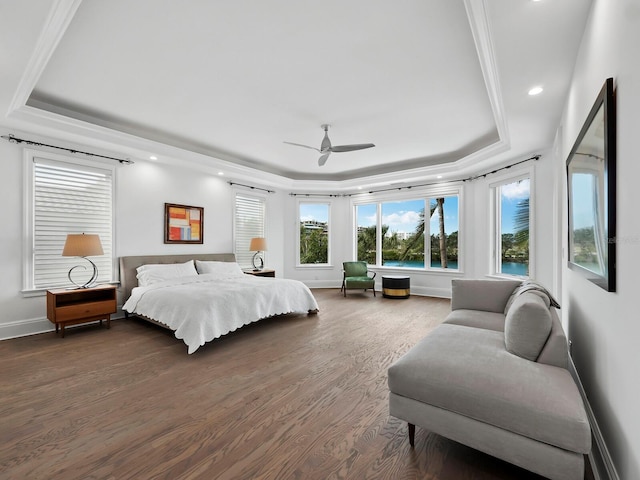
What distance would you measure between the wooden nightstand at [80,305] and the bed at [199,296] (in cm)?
30

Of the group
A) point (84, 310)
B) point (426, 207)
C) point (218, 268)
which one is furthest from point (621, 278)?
point (426, 207)

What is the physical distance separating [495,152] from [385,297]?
11.2 ft

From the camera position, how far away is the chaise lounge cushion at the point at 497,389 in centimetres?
137

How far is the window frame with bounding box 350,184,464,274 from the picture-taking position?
21.5 feet

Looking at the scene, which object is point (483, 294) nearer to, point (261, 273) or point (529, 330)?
point (529, 330)

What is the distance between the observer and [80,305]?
3.99 metres

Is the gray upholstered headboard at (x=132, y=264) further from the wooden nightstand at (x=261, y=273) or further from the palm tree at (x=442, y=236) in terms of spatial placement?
the palm tree at (x=442, y=236)

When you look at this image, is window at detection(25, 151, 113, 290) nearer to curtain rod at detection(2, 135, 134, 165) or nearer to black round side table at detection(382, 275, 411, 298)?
curtain rod at detection(2, 135, 134, 165)

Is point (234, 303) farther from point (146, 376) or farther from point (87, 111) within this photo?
point (87, 111)

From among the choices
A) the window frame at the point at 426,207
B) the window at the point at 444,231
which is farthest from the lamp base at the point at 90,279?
the window at the point at 444,231

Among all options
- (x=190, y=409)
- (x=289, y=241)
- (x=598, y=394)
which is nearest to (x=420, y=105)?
(x=598, y=394)

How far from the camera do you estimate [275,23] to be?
2428mm

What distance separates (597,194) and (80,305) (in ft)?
17.1

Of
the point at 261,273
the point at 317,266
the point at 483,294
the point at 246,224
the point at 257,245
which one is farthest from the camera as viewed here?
the point at 317,266
